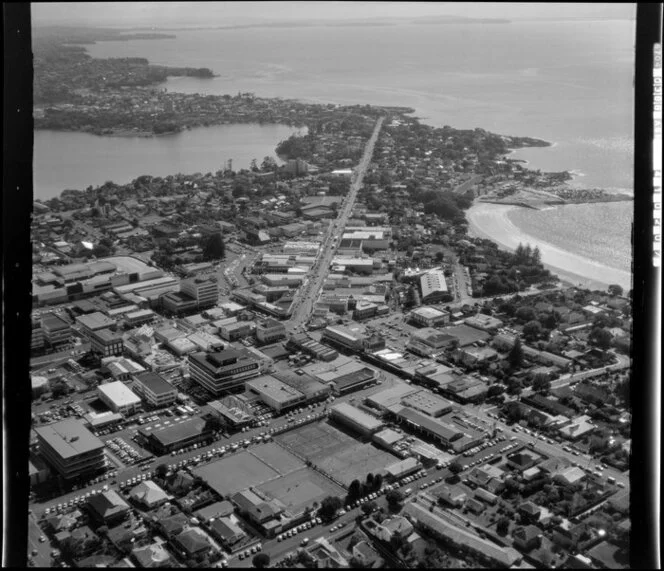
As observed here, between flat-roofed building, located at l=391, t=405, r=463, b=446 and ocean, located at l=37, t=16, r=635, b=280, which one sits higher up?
ocean, located at l=37, t=16, r=635, b=280

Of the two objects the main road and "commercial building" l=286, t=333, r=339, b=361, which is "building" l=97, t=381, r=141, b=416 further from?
the main road

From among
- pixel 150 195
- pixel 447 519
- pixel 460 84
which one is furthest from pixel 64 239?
pixel 460 84

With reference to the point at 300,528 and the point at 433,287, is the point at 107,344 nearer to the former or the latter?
the point at 300,528

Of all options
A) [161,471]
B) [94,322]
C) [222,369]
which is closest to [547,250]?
[222,369]

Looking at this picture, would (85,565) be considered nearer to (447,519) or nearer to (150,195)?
(447,519)

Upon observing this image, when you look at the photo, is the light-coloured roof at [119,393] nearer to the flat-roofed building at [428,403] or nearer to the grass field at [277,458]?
the grass field at [277,458]

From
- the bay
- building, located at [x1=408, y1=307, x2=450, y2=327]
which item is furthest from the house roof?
the bay
